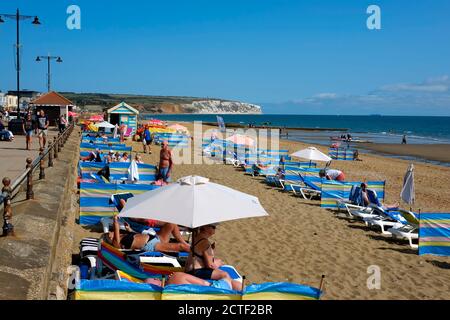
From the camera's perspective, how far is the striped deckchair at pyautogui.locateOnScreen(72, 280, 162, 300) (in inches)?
139

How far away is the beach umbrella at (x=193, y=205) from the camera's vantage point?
4.62 metres

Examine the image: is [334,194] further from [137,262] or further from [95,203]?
[137,262]

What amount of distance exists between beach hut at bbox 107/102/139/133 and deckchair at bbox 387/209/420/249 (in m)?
24.9

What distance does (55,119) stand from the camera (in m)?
31.9

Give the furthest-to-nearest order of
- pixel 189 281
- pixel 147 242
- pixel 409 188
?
pixel 409 188 → pixel 147 242 → pixel 189 281

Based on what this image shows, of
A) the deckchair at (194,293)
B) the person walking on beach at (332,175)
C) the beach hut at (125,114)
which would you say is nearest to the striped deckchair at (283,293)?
the deckchair at (194,293)

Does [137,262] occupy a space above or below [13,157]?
below

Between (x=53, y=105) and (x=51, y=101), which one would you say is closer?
(x=53, y=105)

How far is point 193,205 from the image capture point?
15.4ft

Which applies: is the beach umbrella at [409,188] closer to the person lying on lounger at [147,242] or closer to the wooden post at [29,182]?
the person lying on lounger at [147,242]

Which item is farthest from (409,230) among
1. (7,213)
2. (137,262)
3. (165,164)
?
(7,213)

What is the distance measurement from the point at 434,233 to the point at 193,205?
5.33 meters

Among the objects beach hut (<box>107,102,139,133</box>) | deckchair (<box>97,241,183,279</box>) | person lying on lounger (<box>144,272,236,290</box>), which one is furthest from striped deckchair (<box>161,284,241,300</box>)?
beach hut (<box>107,102,139,133</box>)
